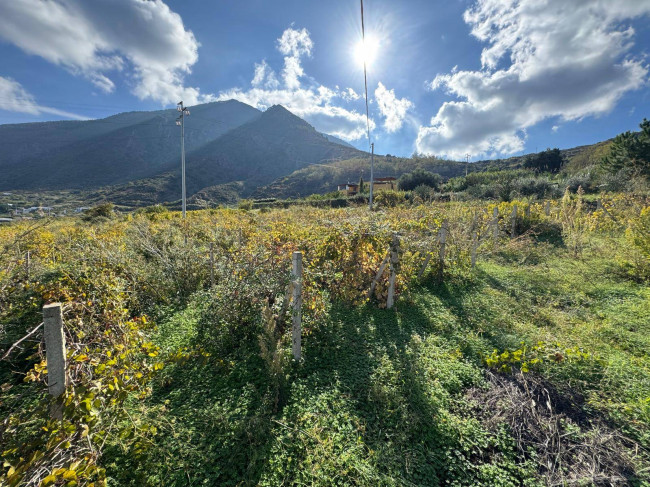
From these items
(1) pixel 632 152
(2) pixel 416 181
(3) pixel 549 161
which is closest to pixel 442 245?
(1) pixel 632 152

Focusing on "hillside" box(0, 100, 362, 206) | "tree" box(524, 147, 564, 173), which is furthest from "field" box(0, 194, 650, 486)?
"hillside" box(0, 100, 362, 206)

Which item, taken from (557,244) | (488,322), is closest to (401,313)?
(488,322)

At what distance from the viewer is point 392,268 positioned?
187 inches

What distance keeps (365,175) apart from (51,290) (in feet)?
219

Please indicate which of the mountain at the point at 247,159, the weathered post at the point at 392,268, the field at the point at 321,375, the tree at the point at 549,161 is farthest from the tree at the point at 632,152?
the mountain at the point at 247,159

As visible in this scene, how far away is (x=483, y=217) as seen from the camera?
9.17 meters

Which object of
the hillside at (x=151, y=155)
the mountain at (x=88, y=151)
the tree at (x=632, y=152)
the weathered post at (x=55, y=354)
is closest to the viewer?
the weathered post at (x=55, y=354)

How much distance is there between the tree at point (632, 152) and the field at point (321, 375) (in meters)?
23.6

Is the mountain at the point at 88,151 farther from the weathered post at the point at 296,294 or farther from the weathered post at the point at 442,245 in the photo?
the weathered post at the point at 296,294

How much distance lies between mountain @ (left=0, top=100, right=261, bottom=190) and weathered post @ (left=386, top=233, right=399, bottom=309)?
7654 centimetres

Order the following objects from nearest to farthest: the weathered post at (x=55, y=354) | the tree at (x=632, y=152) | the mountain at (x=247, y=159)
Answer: the weathered post at (x=55, y=354)
the tree at (x=632, y=152)
the mountain at (x=247, y=159)

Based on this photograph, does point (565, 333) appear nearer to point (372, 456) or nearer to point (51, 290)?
point (372, 456)

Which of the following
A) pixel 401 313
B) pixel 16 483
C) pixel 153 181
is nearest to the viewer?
pixel 16 483

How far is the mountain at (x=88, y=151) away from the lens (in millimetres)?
71312
